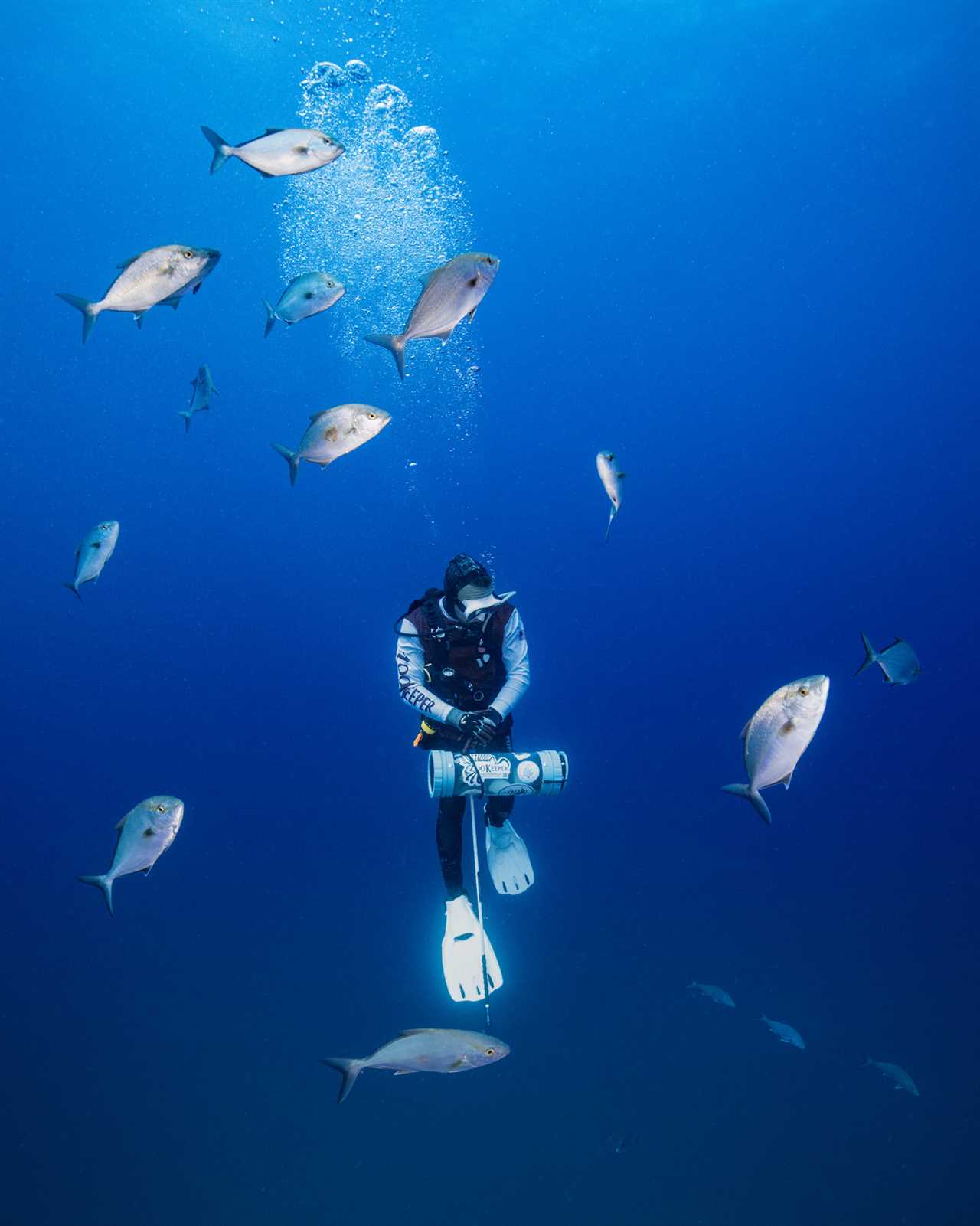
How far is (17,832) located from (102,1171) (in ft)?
33.1

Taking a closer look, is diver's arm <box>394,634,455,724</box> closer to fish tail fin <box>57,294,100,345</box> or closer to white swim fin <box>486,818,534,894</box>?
white swim fin <box>486,818,534,894</box>

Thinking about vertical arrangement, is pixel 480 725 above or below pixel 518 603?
below

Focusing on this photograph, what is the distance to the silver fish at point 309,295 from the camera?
4.08 metres

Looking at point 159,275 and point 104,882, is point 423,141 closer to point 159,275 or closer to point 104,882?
point 159,275

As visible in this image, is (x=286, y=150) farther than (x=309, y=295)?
No

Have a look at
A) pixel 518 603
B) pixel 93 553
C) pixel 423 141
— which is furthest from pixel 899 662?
pixel 518 603

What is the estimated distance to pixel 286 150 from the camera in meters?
3.37

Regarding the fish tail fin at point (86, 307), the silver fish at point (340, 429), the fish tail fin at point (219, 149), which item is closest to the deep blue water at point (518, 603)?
the fish tail fin at point (219, 149)

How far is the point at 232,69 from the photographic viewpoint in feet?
35.5

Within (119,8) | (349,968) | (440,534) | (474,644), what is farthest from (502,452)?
(474,644)

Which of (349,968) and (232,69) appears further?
(349,968)

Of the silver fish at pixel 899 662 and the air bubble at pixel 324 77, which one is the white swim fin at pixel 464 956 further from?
the air bubble at pixel 324 77

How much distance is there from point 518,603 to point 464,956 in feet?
60.3

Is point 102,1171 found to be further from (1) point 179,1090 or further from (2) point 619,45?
(2) point 619,45
